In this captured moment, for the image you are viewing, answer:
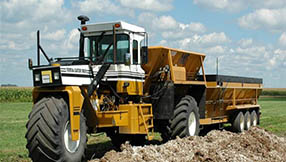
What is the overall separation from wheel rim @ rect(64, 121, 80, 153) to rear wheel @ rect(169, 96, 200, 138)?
4.11 metres

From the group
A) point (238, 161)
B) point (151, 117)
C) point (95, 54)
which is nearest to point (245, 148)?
point (238, 161)

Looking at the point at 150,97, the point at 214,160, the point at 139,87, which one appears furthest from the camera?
the point at 150,97

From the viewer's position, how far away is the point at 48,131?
742 cm

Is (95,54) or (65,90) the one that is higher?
(95,54)

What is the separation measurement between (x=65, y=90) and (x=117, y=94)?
2.42m

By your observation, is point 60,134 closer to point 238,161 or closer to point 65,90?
point 65,90

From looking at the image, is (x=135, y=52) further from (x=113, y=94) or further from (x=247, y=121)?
(x=247, y=121)

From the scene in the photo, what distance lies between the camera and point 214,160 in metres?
8.43

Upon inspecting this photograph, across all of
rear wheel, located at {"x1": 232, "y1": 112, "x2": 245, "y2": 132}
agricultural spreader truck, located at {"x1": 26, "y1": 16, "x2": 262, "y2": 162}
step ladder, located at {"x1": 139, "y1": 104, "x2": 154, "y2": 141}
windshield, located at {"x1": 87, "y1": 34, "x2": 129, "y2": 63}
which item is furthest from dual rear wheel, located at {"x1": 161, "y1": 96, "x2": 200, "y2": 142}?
rear wheel, located at {"x1": 232, "y1": 112, "x2": 245, "y2": 132}

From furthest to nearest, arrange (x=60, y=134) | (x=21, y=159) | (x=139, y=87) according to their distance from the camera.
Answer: (x=139, y=87)
(x=21, y=159)
(x=60, y=134)

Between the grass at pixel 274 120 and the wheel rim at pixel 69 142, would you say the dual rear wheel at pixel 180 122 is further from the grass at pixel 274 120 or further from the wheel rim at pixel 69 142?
the grass at pixel 274 120

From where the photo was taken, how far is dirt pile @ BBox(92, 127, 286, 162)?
8.57 metres

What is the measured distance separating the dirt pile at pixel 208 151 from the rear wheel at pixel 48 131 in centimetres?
107

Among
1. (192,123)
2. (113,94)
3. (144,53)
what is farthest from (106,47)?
(192,123)
